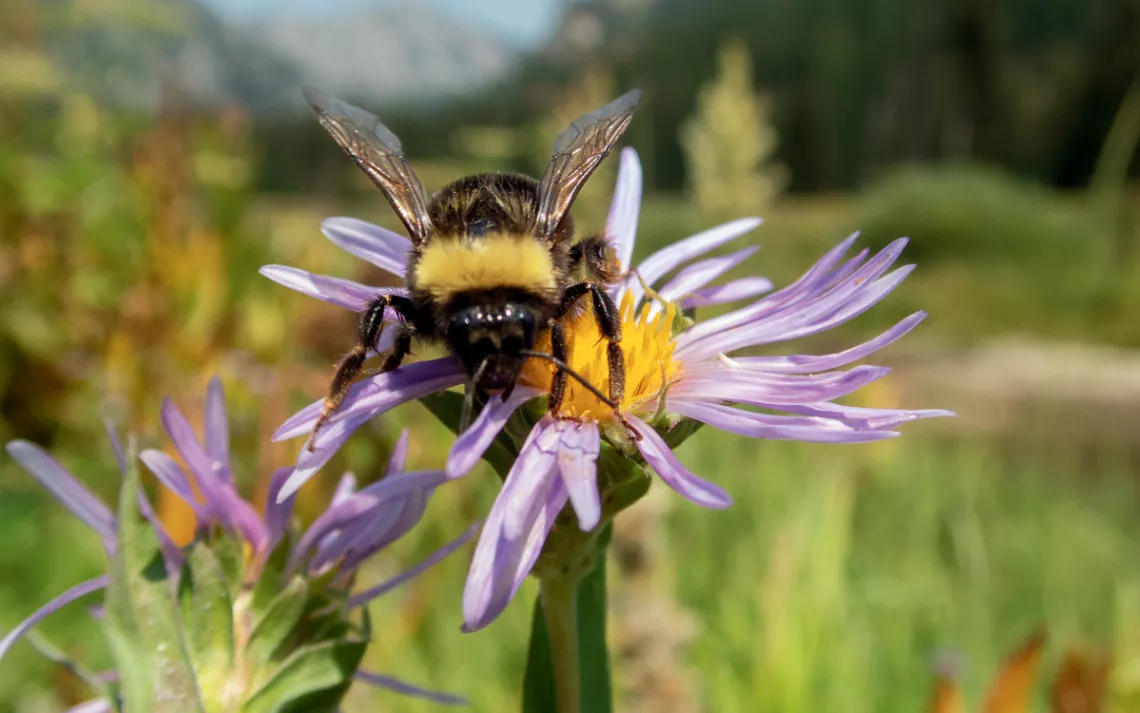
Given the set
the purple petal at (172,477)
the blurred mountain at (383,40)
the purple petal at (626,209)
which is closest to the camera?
the purple petal at (172,477)

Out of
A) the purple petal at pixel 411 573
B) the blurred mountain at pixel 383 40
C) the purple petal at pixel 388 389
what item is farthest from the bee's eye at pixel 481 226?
the blurred mountain at pixel 383 40

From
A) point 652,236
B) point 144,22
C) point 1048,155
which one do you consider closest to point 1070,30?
point 1048,155

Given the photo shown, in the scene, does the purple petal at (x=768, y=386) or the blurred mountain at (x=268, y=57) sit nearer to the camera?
the purple petal at (x=768, y=386)

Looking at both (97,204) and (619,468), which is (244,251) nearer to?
(97,204)

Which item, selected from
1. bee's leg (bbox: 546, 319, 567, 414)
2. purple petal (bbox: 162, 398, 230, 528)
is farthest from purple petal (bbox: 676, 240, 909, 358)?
purple petal (bbox: 162, 398, 230, 528)

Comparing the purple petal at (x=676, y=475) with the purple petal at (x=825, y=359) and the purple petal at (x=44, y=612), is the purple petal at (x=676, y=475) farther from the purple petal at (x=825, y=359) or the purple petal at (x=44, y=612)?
the purple petal at (x=44, y=612)
